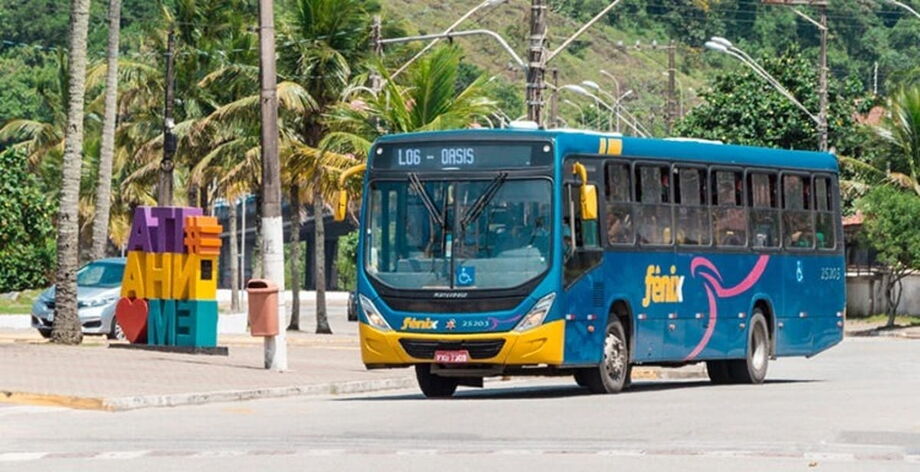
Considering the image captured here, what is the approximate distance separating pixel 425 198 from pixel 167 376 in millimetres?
4319

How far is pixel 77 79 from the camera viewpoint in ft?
110

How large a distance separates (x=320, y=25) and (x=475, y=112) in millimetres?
9650

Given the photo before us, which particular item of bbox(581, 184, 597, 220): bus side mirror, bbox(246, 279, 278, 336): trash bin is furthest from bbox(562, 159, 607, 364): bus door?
bbox(246, 279, 278, 336): trash bin

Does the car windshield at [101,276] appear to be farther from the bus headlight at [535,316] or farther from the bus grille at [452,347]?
the bus headlight at [535,316]

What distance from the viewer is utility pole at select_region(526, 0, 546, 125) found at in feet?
107

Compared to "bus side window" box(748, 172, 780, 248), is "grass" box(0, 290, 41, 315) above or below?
below

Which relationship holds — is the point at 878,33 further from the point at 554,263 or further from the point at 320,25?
the point at 554,263

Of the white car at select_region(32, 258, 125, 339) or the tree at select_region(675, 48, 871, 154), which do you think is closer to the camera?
the white car at select_region(32, 258, 125, 339)

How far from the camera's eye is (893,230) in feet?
190

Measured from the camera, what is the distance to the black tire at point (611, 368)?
25234 millimetres

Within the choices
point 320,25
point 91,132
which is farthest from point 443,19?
point 320,25

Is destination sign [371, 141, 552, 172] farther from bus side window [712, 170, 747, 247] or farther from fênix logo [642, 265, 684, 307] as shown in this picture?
bus side window [712, 170, 747, 247]

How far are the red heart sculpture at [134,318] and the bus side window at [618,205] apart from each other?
10.0 meters

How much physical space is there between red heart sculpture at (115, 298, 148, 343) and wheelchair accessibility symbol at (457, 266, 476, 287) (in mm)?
10222
